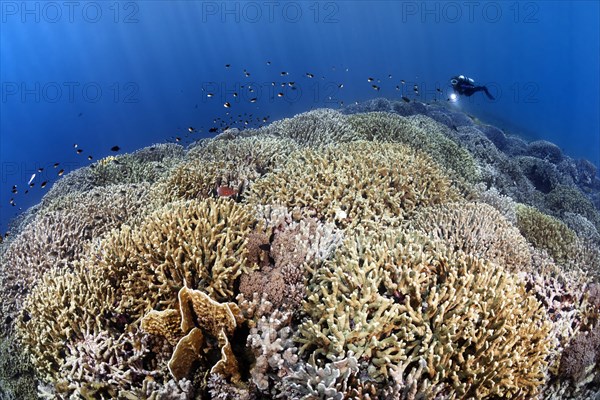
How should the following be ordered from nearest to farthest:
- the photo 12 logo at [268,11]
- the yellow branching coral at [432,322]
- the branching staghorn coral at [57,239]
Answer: the yellow branching coral at [432,322] < the branching staghorn coral at [57,239] < the photo 12 logo at [268,11]

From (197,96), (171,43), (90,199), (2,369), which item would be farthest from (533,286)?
(171,43)

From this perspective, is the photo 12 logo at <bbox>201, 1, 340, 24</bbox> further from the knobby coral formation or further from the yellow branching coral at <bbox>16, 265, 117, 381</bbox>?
the yellow branching coral at <bbox>16, 265, 117, 381</bbox>

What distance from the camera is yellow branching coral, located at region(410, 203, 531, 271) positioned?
14.1ft

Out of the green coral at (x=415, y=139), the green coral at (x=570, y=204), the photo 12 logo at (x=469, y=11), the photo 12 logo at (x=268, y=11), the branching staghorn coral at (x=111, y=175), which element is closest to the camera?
the green coral at (x=415, y=139)

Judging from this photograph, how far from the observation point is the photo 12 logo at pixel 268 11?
13562 centimetres

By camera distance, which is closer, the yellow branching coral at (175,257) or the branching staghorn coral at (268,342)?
the branching staghorn coral at (268,342)

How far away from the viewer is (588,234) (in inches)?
318

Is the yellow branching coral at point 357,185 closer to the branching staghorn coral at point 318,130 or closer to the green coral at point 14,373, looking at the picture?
the branching staghorn coral at point 318,130

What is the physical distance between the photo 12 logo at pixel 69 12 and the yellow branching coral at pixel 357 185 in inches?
5221

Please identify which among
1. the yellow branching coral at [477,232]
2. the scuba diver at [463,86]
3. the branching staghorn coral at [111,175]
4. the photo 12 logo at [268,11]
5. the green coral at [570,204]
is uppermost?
the photo 12 logo at [268,11]

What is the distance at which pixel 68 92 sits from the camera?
128 m

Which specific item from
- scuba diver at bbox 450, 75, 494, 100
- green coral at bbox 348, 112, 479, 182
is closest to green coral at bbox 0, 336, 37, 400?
green coral at bbox 348, 112, 479, 182

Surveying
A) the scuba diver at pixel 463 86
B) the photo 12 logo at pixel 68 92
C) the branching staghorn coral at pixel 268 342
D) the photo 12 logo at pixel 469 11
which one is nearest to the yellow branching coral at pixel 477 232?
the branching staghorn coral at pixel 268 342

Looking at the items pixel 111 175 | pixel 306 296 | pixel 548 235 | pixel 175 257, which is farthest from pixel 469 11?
pixel 175 257
